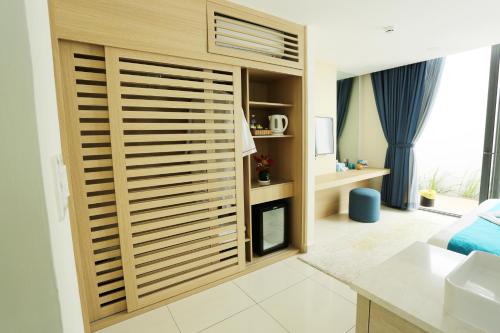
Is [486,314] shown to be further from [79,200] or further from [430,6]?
[430,6]

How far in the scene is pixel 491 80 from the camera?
339cm

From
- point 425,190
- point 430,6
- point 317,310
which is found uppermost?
point 430,6

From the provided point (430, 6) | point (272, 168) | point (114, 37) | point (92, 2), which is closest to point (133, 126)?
point (114, 37)

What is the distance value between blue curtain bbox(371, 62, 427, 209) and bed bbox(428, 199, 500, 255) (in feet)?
7.56

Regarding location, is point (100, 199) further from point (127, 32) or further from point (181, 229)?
point (127, 32)

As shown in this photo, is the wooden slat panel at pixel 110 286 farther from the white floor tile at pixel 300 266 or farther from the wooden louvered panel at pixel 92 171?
the white floor tile at pixel 300 266

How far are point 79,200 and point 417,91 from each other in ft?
15.7

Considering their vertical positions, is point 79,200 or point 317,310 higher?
point 79,200

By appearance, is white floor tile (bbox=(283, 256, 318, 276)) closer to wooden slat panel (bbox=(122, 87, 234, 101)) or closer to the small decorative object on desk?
the small decorative object on desk

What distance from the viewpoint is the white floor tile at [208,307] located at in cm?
180

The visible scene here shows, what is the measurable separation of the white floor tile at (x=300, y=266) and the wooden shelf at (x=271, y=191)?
2.31 ft

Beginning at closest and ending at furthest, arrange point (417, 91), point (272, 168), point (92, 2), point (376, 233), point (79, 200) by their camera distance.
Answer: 1. point (92, 2)
2. point (79, 200)
3. point (272, 168)
4. point (376, 233)
5. point (417, 91)

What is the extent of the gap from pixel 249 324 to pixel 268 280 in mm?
559

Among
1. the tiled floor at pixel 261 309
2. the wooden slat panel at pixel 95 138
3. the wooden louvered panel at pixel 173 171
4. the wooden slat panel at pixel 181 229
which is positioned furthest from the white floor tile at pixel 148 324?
the wooden slat panel at pixel 95 138
